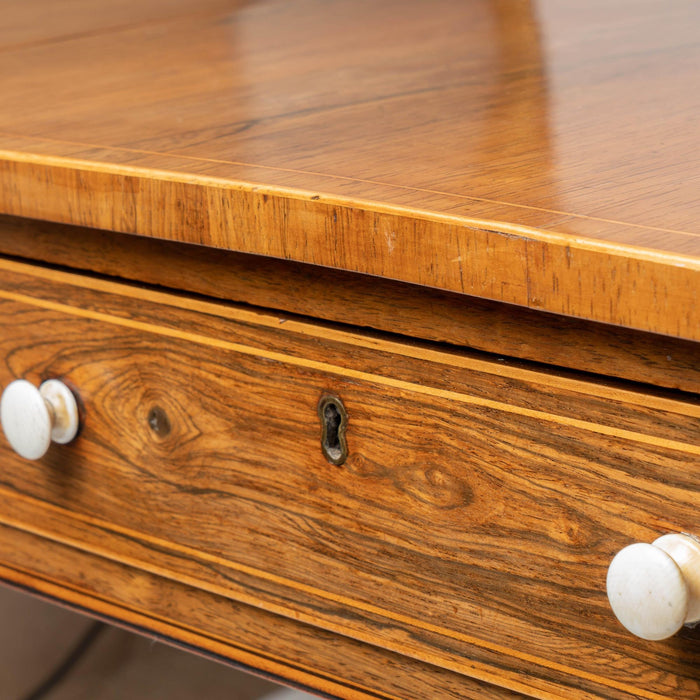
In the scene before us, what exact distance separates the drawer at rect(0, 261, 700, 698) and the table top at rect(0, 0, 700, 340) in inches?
1.8

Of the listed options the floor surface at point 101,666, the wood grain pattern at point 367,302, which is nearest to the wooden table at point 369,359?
the wood grain pattern at point 367,302

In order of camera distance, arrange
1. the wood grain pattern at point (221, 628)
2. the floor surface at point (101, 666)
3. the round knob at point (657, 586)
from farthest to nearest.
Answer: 1. the floor surface at point (101, 666)
2. the wood grain pattern at point (221, 628)
3. the round knob at point (657, 586)

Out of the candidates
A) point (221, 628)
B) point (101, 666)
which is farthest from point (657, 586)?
point (101, 666)

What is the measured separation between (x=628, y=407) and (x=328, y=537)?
152mm

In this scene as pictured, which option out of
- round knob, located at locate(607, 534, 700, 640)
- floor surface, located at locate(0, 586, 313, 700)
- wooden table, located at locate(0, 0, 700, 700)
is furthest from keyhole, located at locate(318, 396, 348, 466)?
floor surface, located at locate(0, 586, 313, 700)

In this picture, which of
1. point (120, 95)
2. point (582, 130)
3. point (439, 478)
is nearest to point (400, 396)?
point (439, 478)

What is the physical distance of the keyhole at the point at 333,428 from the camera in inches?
15.6

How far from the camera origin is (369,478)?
40 cm

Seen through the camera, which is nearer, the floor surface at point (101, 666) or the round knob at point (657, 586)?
the round knob at point (657, 586)

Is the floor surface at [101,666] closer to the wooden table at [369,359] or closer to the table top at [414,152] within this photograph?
the wooden table at [369,359]

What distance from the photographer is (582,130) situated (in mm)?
430

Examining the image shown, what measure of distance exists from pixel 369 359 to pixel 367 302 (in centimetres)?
2

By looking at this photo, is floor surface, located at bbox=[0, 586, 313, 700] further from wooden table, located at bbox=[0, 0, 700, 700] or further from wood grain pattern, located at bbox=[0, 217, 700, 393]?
wood grain pattern, located at bbox=[0, 217, 700, 393]

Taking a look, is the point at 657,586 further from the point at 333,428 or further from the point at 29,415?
the point at 29,415
